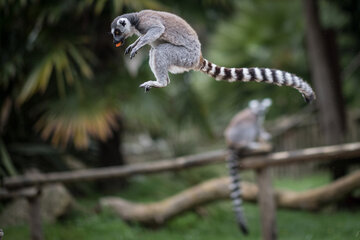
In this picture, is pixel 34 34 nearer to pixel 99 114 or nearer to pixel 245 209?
pixel 99 114

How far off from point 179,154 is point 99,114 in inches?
90.6

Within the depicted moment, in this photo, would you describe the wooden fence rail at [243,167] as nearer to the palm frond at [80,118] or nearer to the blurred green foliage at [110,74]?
the blurred green foliage at [110,74]

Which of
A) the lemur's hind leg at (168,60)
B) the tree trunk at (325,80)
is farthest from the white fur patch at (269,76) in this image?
the tree trunk at (325,80)

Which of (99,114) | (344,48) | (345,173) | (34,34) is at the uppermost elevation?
(344,48)

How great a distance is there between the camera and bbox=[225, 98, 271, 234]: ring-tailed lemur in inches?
162

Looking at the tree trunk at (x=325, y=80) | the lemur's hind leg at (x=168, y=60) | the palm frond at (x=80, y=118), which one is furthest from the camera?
the tree trunk at (x=325, y=80)

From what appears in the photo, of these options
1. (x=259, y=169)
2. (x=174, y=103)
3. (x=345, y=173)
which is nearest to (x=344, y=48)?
(x=345, y=173)

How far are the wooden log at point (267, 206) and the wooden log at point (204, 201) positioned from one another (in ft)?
2.74

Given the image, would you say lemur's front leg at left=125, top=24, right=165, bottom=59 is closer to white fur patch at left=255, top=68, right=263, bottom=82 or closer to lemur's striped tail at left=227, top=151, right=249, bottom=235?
white fur patch at left=255, top=68, right=263, bottom=82

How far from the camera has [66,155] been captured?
639cm

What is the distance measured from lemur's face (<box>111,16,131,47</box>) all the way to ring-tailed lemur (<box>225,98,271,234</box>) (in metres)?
3.17

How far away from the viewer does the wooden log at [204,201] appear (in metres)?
4.86

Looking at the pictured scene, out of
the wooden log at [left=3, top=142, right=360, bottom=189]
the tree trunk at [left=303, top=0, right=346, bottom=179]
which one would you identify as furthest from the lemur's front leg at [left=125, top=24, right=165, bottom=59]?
the tree trunk at [left=303, top=0, right=346, bottom=179]

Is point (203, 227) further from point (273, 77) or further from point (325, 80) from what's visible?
point (273, 77)
